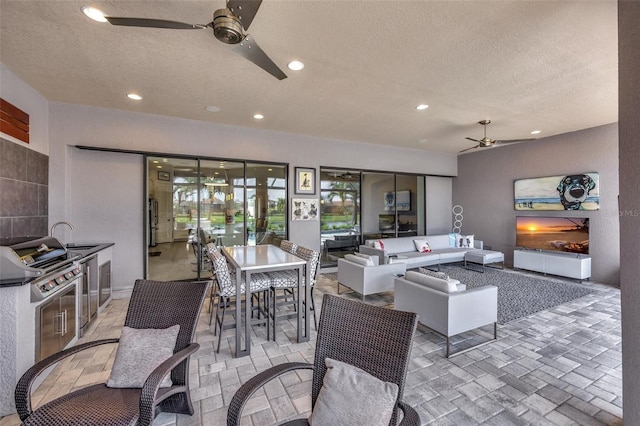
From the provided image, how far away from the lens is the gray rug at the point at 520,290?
13.1ft

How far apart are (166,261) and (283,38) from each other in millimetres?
4562

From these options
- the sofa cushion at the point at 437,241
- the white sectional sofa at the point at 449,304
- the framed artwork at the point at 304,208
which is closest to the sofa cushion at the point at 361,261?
the white sectional sofa at the point at 449,304

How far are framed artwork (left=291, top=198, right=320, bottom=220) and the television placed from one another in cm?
489

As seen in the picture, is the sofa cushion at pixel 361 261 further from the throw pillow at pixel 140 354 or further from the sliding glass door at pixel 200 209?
the throw pillow at pixel 140 354

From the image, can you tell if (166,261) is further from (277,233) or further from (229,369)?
(229,369)

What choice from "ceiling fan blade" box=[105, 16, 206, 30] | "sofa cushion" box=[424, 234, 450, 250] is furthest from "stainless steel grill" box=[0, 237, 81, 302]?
"sofa cushion" box=[424, 234, 450, 250]

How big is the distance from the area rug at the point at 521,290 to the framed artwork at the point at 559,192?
5.36ft

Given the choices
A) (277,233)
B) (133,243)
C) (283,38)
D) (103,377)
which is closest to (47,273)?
(103,377)

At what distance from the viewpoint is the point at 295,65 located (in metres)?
3.05

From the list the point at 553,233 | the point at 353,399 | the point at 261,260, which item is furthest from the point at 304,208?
the point at 553,233

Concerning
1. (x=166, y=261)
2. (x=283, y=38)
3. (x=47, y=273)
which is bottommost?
(x=166, y=261)

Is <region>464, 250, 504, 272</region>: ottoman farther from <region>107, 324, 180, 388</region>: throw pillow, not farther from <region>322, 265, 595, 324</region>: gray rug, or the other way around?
<region>107, 324, 180, 388</region>: throw pillow

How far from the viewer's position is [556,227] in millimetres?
5930

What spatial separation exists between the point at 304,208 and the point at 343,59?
11.7ft
